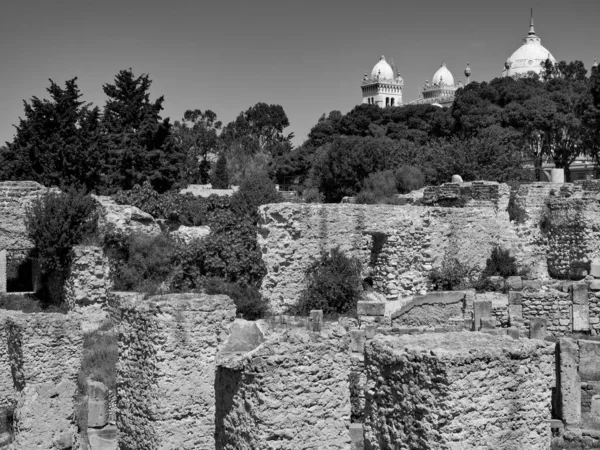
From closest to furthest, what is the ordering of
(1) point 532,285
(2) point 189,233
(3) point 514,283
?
1. (1) point 532,285
2. (3) point 514,283
3. (2) point 189,233

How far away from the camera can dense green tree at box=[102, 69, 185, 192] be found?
31.0 metres

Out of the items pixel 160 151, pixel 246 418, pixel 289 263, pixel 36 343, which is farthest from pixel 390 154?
pixel 246 418

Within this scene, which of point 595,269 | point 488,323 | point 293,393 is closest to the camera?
point 293,393

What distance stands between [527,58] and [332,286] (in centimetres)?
9725

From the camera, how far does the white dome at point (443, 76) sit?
451 ft

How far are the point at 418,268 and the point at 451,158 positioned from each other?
40.4 ft

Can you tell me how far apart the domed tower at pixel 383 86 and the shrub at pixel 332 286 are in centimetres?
12189

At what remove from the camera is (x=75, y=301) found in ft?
56.3

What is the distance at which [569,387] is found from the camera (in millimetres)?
12359

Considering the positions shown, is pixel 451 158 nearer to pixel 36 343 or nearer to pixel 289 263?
pixel 289 263

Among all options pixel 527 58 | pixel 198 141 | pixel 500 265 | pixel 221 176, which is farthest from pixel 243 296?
pixel 527 58

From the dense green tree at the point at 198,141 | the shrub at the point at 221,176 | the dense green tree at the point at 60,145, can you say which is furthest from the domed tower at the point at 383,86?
the dense green tree at the point at 60,145

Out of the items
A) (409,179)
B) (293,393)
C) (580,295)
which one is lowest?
(293,393)

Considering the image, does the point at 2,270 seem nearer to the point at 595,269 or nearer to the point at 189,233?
the point at 189,233
